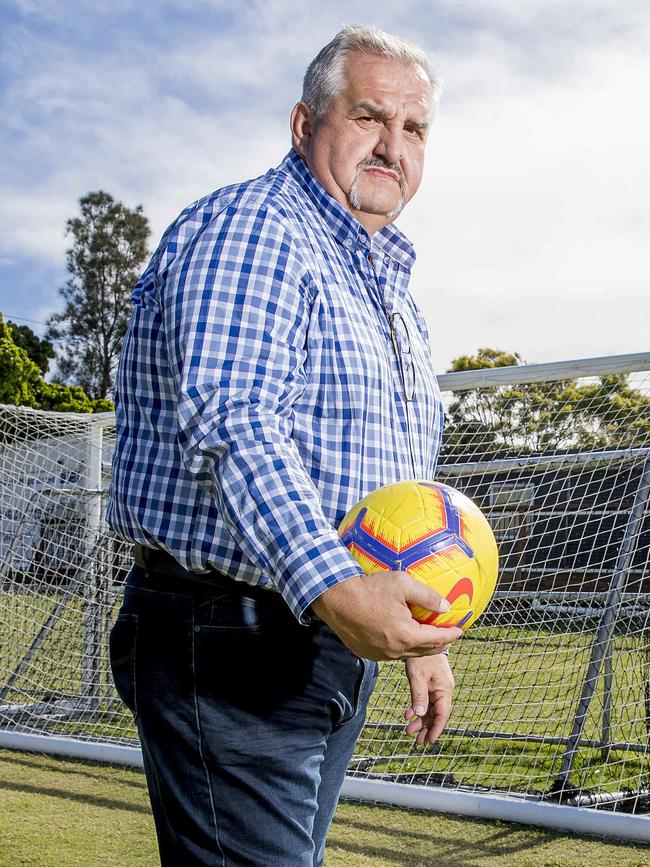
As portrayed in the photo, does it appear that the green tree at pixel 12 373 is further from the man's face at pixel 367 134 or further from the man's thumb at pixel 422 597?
the man's thumb at pixel 422 597

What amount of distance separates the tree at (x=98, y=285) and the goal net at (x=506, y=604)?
29405 millimetres

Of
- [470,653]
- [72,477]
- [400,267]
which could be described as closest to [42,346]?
[72,477]

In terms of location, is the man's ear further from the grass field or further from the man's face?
the grass field

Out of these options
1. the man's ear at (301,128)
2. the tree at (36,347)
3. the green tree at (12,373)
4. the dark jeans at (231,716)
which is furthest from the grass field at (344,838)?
the tree at (36,347)

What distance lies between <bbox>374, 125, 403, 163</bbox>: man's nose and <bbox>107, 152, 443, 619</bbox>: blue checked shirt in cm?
17

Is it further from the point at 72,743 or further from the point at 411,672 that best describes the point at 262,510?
the point at 72,743

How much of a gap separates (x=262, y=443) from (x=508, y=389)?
449 cm

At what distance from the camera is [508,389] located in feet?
18.8

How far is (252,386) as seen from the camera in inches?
58.8

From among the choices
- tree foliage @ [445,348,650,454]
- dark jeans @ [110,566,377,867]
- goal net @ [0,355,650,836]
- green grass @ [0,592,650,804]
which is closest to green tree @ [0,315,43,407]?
goal net @ [0,355,650,836]

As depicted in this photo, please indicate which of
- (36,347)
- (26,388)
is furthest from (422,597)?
(36,347)

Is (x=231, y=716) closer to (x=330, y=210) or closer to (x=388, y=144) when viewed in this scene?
(x=330, y=210)

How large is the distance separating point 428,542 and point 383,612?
0.29 meters

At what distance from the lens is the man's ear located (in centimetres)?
205
